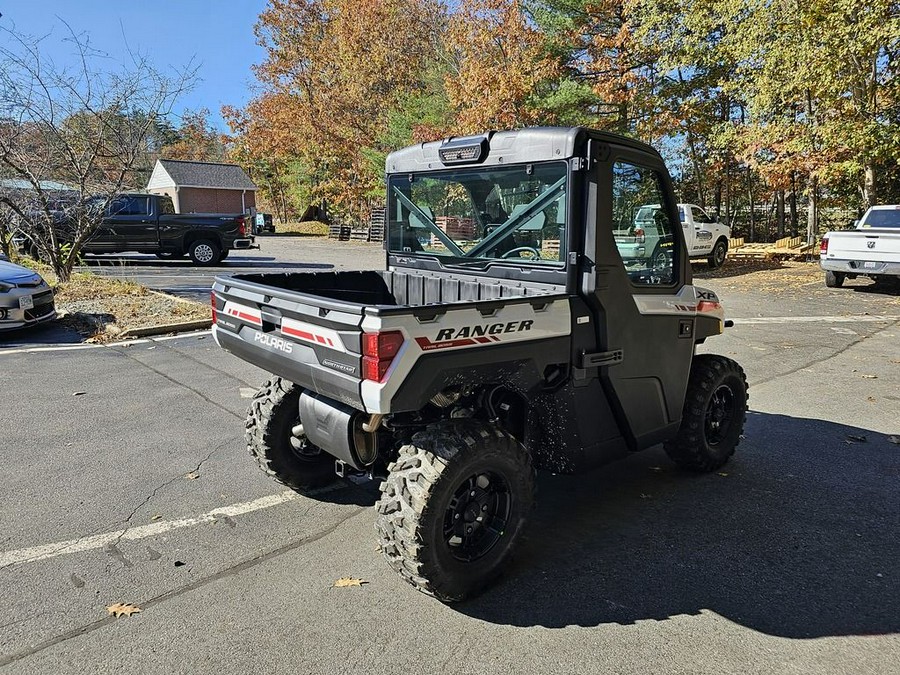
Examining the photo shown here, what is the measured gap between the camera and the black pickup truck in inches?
661

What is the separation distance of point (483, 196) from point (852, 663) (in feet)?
9.24

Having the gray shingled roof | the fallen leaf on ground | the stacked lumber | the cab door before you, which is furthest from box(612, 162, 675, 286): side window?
the gray shingled roof

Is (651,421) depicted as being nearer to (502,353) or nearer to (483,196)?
(502,353)

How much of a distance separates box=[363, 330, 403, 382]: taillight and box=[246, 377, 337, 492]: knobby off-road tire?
1.39 metres

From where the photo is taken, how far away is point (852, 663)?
8.41ft

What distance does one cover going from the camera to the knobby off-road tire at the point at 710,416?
418 centimetres

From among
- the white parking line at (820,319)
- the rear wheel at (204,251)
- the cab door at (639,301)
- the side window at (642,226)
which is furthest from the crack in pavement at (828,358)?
the rear wheel at (204,251)

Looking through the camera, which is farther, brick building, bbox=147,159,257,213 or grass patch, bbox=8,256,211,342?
brick building, bbox=147,159,257,213

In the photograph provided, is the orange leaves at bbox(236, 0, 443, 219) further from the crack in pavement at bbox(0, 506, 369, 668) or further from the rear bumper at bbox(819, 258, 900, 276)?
the crack in pavement at bbox(0, 506, 369, 668)

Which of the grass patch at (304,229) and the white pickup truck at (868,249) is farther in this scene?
the grass patch at (304,229)

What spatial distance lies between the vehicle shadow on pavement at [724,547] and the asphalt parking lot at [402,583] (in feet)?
0.05

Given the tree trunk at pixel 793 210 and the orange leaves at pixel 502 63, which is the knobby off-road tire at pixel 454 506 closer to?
the orange leaves at pixel 502 63

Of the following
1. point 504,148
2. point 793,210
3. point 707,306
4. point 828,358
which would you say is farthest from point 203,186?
point 707,306

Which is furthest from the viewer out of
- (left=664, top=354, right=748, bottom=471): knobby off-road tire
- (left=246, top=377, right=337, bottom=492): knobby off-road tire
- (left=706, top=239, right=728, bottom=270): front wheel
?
(left=706, top=239, right=728, bottom=270): front wheel
